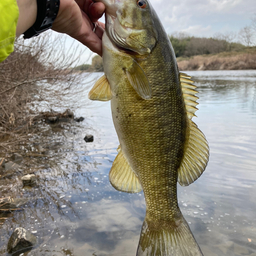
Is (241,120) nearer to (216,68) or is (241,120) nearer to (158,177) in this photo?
(158,177)

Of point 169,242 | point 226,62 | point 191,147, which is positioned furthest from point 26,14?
point 226,62

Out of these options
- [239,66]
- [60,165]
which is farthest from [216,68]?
[60,165]

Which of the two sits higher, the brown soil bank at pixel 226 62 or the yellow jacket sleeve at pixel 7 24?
the brown soil bank at pixel 226 62

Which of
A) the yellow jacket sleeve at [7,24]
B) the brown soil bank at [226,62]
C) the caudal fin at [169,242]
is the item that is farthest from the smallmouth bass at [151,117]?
the brown soil bank at [226,62]

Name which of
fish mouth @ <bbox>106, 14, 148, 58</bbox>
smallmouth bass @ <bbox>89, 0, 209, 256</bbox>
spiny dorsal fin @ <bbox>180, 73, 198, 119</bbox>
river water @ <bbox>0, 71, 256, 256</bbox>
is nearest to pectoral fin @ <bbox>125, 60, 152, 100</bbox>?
smallmouth bass @ <bbox>89, 0, 209, 256</bbox>

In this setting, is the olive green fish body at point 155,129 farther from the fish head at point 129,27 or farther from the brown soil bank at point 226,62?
the brown soil bank at point 226,62

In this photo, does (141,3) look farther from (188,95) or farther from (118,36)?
(188,95)

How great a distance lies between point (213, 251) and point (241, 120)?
910cm

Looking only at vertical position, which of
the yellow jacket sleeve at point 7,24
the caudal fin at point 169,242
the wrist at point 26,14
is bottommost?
the caudal fin at point 169,242

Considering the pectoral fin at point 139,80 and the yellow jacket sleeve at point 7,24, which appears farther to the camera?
the pectoral fin at point 139,80

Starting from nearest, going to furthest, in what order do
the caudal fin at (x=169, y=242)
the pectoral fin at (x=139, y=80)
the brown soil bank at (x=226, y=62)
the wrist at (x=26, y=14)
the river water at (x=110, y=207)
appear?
the wrist at (x=26, y=14), the pectoral fin at (x=139, y=80), the caudal fin at (x=169, y=242), the river water at (x=110, y=207), the brown soil bank at (x=226, y=62)

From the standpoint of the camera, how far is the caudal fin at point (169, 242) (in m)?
2.19

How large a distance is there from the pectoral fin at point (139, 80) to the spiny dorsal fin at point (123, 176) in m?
0.62

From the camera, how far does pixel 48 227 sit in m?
4.29
